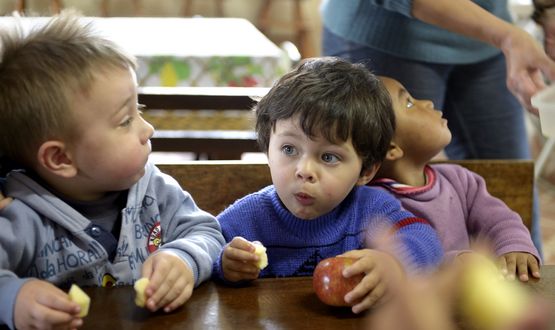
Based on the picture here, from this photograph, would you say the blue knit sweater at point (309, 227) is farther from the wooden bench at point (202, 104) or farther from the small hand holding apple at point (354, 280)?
the wooden bench at point (202, 104)

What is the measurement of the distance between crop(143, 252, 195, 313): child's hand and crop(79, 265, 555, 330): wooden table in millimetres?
17

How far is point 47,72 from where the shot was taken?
104cm

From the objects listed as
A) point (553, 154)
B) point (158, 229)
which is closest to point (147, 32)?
point (158, 229)

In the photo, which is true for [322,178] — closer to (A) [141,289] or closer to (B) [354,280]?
(B) [354,280]

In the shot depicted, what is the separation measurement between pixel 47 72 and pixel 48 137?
0.09 metres

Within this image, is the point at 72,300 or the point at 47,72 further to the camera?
the point at 47,72

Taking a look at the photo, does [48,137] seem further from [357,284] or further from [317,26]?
[317,26]

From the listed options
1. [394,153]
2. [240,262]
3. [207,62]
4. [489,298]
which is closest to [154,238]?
[240,262]

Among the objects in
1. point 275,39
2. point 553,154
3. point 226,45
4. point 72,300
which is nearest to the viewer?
point 72,300

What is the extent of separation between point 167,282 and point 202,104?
1188 millimetres

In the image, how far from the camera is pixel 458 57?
5.74 ft

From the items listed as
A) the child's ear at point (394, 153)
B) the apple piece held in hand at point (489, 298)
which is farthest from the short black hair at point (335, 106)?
the apple piece held in hand at point (489, 298)

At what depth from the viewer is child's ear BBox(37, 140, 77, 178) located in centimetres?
106

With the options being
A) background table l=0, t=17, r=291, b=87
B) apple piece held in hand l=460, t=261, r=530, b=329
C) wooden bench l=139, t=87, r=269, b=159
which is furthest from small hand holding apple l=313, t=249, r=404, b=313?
background table l=0, t=17, r=291, b=87
